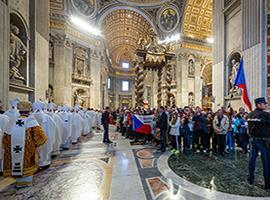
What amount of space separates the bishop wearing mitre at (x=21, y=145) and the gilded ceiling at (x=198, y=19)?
2292 centimetres

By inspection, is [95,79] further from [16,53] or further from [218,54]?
[218,54]

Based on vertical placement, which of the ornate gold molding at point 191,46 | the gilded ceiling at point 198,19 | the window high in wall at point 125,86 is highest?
the gilded ceiling at point 198,19

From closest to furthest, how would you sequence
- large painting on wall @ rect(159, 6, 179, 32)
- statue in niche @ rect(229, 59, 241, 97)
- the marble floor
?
1. the marble floor
2. statue in niche @ rect(229, 59, 241, 97)
3. large painting on wall @ rect(159, 6, 179, 32)

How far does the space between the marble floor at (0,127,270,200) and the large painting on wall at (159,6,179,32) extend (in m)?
22.7

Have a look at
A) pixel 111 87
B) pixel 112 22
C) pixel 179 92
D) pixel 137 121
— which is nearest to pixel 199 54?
pixel 179 92

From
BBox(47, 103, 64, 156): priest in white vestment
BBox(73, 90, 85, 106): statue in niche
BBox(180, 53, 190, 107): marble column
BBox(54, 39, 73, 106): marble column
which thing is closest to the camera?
BBox(47, 103, 64, 156): priest in white vestment

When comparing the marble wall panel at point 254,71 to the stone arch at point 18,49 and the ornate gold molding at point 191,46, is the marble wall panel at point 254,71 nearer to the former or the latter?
the stone arch at point 18,49

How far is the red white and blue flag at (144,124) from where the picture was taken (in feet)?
25.9

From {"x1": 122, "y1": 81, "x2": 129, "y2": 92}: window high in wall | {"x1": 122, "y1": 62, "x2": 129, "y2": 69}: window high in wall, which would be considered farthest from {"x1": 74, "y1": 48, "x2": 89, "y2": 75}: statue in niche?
{"x1": 122, "y1": 62, "x2": 129, "y2": 69}: window high in wall

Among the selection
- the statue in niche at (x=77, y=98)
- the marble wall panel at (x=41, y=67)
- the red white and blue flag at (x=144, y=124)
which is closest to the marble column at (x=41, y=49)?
the marble wall panel at (x=41, y=67)

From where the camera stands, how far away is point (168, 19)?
23.9 m

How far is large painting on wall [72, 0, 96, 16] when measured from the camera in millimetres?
19266

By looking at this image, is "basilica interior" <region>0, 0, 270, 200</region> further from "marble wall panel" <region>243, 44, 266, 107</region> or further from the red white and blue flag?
the red white and blue flag

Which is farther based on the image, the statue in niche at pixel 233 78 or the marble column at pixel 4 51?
the statue in niche at pixel 233 78
